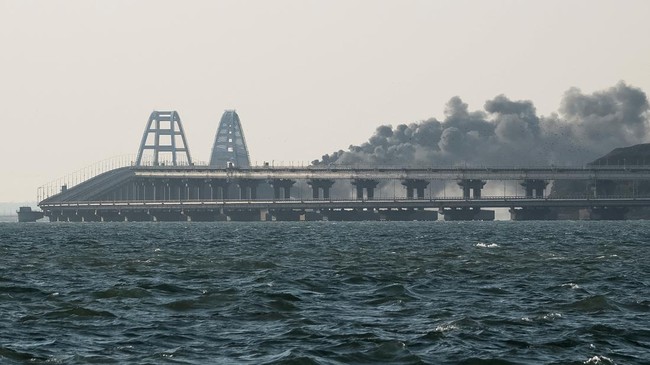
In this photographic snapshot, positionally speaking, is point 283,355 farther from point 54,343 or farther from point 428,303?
point 428,303

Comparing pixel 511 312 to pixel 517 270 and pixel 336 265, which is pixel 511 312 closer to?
pixel 517 270

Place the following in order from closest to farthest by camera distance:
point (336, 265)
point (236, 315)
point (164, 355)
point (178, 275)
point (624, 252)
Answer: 1. point (164, 355)
2. point (236, 315)
3. point (178, 275)
4. point (336, 265)
5. point (624, 252)

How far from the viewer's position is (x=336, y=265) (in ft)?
257

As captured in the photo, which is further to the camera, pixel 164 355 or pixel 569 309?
pixel 569 309

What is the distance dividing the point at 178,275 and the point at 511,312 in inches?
1023

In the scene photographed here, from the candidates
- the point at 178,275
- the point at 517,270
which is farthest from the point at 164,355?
the point at 517,270

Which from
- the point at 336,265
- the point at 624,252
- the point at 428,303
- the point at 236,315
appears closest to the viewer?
the point at 236,315

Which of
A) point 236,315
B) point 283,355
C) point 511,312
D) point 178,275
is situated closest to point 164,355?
point 283,355

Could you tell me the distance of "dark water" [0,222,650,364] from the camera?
3672 centimetres

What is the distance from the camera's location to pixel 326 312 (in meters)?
47.2

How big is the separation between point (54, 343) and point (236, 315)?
920 cm

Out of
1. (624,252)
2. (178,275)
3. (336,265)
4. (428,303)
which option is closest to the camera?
(428,303)

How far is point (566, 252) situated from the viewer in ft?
325

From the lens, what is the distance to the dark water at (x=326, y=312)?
36.7 metres
